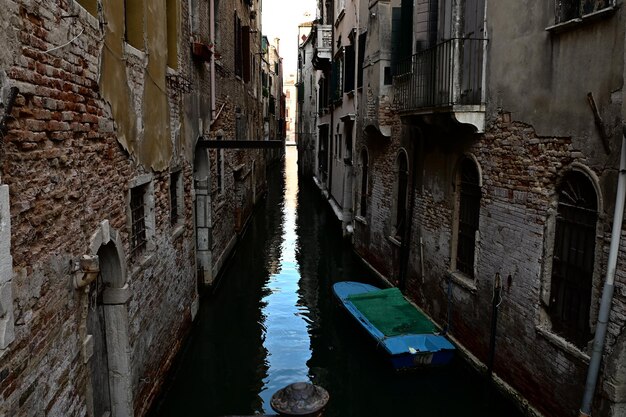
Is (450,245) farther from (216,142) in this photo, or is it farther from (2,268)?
(2,268)

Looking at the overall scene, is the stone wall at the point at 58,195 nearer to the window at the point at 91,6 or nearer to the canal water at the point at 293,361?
the window at the point at 91,6

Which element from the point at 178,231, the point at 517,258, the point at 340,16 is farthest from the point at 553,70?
the point at 340,16

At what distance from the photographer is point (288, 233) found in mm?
18531

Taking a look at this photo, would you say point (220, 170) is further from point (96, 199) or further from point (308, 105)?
point (308, 105)

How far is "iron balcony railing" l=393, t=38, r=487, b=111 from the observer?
24.3 feet

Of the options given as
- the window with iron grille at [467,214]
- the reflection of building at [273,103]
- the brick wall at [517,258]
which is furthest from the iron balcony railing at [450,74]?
the reflection of building at [273,103]

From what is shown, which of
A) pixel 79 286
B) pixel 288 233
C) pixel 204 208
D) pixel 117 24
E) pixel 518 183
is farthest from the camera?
pixel 288 233

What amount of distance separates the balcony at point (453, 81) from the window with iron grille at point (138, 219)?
13.9 feet

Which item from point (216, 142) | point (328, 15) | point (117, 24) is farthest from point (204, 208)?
point (328, 15)

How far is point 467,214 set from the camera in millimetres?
8070

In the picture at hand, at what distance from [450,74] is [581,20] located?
2.42m

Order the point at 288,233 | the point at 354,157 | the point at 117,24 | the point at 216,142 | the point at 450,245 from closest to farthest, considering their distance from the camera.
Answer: the point at 117,24
the point at 450,245
the point at 216,142
the point at 354,157
the point at 288,233

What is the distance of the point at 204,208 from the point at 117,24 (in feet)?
19.7

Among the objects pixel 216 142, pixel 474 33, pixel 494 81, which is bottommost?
pixel 216 142
